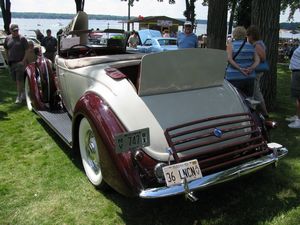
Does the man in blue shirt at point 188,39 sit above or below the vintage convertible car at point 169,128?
above

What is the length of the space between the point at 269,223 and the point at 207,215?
53 centimetres

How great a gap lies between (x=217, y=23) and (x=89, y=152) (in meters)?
5.13

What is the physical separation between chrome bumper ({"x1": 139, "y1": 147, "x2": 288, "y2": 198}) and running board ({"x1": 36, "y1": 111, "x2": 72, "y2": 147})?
1.63 metres

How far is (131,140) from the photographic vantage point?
3004mm

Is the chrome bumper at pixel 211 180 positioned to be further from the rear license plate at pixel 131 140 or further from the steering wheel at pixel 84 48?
the steering wheel at pixel 84 48

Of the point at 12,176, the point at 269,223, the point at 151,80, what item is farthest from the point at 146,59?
the point at 12,176

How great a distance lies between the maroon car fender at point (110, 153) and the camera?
122 inches

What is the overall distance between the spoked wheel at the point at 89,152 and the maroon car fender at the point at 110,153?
0.22 m

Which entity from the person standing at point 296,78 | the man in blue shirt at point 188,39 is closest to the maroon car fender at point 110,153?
the person standing at point 296,78

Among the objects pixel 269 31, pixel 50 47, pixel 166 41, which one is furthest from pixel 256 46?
pixel 166 41

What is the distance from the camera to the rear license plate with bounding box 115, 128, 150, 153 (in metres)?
2.97

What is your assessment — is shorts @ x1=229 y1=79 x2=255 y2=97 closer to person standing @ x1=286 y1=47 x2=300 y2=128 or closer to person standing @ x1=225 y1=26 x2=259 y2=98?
person standing @ x1=225 y1=26 x2=259 y2=98

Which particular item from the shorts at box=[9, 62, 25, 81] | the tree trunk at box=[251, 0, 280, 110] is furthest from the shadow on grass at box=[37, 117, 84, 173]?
the tree trunk at box=[251, 0, 280, 110]

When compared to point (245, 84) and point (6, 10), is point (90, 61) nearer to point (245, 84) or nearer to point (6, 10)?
point (245, 84)
